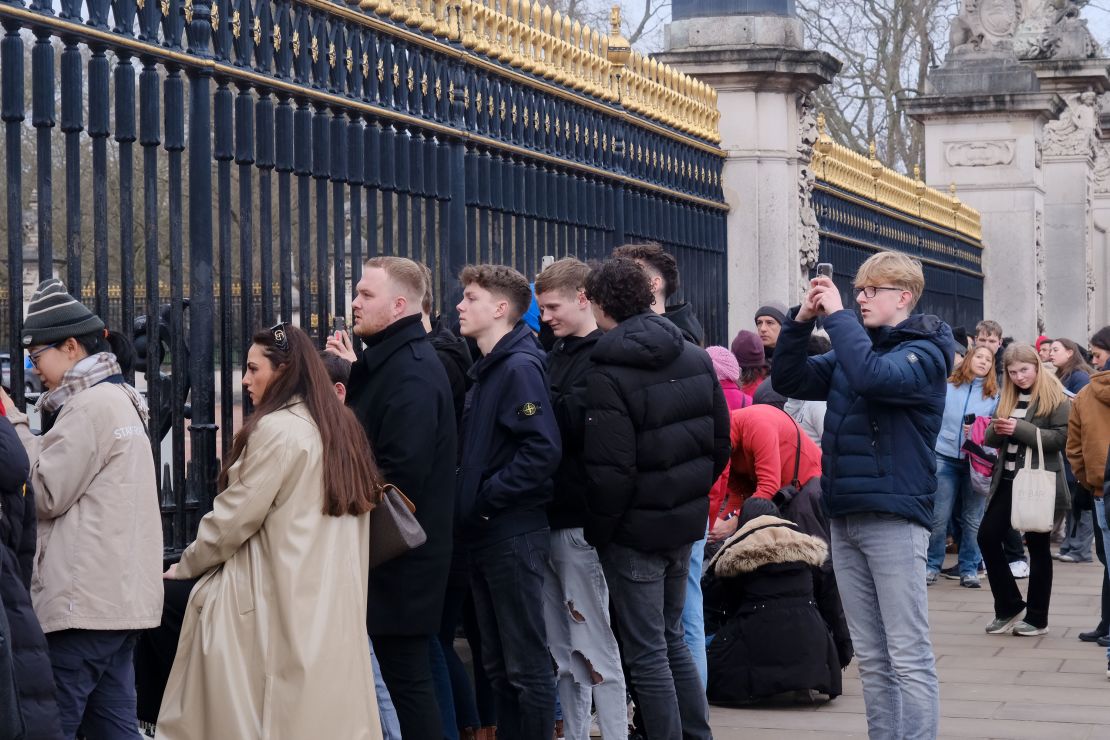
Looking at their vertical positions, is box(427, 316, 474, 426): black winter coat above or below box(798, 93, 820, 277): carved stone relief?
below

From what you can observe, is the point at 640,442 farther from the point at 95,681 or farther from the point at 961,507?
the point at 961,507

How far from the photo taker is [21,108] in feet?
15.8

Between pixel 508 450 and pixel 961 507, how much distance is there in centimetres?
590

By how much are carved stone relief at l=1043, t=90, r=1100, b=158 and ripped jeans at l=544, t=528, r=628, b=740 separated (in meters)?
14.7

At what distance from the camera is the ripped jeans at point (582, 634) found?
557cm

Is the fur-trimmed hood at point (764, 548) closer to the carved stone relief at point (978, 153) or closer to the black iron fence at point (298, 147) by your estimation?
the black iron fence at point (298, 147)

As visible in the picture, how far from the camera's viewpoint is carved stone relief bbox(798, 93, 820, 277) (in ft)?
33.7

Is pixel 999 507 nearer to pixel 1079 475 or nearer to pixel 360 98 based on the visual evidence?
pixel 1079 475

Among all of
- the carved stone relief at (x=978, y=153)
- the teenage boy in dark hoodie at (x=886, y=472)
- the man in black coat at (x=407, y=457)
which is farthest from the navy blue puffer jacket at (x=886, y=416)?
the carved stone relief at (x=978, y=153)

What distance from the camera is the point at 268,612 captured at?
4688 millimetres

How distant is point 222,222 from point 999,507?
492 centimetres

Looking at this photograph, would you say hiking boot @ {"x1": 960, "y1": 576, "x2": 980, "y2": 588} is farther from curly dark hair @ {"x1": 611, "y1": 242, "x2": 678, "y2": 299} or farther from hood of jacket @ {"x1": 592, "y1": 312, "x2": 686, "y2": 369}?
hood of jacket @ {"x1": 592, "y1": 312, "x2": 686, "y2": 369}

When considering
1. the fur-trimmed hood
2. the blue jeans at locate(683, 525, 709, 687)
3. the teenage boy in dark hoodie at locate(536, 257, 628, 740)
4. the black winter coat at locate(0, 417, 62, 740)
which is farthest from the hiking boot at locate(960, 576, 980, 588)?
the black winter coat at locate(0, 417, 62, 740)

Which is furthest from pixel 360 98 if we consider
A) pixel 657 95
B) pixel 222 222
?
pixel 657 95
